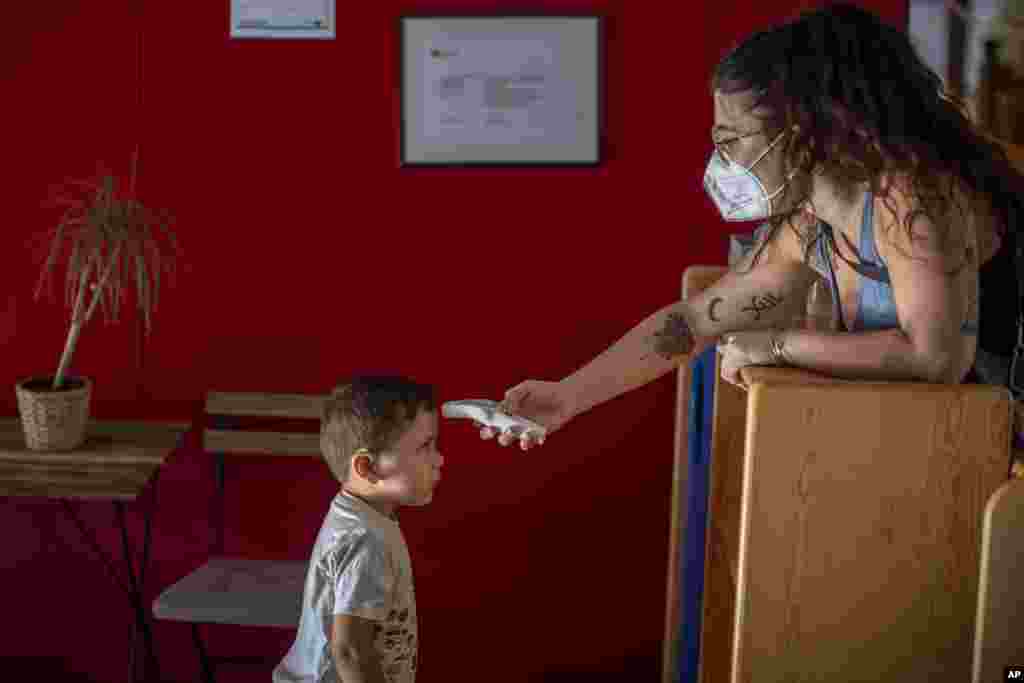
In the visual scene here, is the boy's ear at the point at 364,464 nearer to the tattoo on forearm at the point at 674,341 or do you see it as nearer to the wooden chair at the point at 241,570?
the tattoo on forearm at the point at 674,341

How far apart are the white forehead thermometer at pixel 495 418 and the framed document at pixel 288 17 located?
1262 mm

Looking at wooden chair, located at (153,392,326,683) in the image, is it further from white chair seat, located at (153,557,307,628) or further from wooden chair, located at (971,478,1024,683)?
wooden chair, located at (971,478,1024,683)

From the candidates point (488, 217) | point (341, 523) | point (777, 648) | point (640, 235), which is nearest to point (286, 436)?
point (488, 217)

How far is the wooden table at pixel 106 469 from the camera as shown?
9.86ft

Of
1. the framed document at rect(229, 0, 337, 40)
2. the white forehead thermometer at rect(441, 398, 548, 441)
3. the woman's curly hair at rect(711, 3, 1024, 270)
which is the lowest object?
the white forehead thermometer at rect(441, 398, 548, 441)

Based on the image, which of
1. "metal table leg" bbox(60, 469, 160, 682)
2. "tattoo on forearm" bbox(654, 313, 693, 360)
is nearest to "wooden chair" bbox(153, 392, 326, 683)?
"metal table leg" bbox(60, 469, 160, 682)

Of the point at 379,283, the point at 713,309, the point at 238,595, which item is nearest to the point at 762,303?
the point at 713,309

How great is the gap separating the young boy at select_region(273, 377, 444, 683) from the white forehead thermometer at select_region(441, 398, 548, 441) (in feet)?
0.28

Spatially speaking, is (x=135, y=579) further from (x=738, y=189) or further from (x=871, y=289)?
(x=871, y=289)

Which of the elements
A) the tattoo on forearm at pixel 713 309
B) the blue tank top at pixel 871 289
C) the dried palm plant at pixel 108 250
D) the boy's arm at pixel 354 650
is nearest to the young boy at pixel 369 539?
the boy's arm at pixel 354 650

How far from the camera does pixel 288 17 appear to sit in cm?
330

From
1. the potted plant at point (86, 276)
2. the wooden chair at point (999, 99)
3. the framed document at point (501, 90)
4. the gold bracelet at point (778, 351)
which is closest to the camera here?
the gold bracelet at point (778, 351)

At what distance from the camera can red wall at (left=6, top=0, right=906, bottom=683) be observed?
3.32 metres

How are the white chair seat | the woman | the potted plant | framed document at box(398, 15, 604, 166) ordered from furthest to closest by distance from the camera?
framed document at box(398, 15, 604, 166) < the potted plant < the white chair seat < the woman
